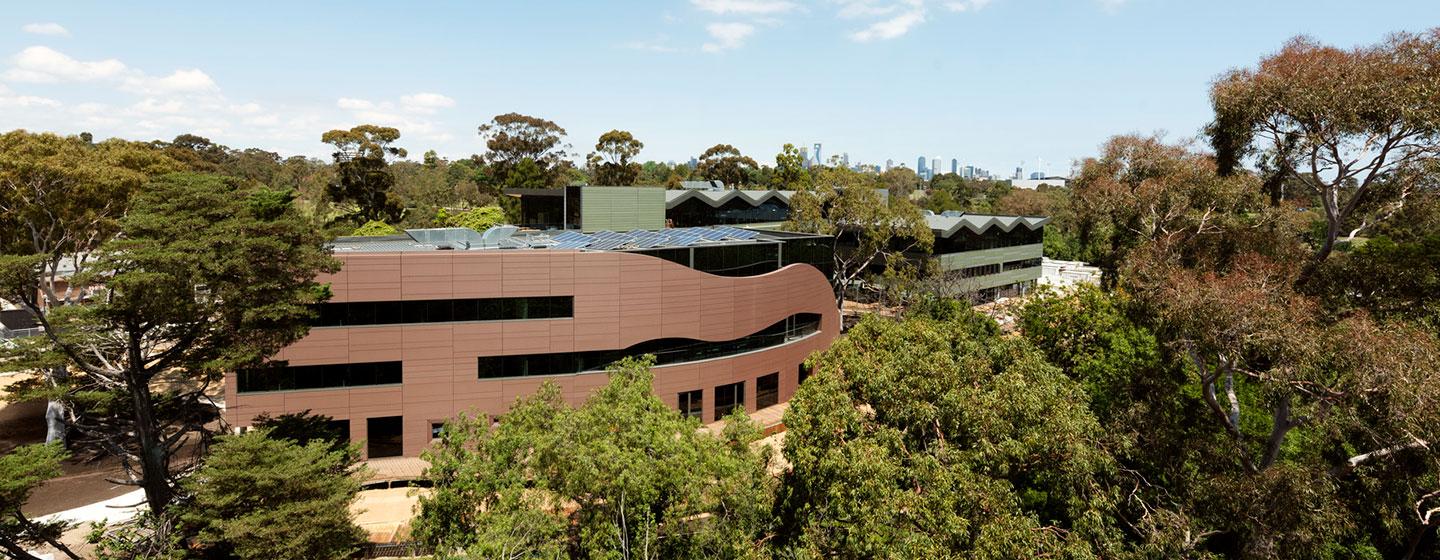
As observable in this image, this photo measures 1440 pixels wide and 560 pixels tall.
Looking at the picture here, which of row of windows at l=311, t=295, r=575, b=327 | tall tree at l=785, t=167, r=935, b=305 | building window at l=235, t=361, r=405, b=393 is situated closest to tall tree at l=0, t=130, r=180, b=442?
building window at l=235, t=361, r=405, b=393

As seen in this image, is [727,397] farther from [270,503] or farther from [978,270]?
[978,270]

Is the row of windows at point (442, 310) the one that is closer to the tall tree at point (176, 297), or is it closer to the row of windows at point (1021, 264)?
the tall tree at point (176, 297)

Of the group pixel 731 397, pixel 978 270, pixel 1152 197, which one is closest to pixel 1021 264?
pixel 978 270

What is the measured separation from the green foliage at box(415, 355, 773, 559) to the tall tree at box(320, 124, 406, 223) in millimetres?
48090

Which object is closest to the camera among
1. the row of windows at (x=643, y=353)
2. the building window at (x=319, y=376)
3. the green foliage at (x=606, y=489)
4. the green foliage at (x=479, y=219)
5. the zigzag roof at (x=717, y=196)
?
the green foliage at (x=606, y=489)

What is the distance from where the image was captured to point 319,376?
2466cm

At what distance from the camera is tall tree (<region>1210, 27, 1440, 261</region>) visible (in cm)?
1393

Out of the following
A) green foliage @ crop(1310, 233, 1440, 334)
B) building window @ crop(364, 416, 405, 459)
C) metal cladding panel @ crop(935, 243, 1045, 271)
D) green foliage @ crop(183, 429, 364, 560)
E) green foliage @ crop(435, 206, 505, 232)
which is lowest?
building window @ crop(364, 416, 405, 459)

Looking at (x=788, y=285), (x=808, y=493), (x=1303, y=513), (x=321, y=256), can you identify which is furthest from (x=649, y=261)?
(x=1303, y=513)

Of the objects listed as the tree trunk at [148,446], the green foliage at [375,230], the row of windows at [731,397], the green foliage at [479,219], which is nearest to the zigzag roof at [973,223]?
the row of windows at [731,397]

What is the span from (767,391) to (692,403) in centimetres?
456

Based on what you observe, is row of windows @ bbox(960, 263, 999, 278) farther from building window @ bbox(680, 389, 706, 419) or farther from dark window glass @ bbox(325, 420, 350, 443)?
dark window glass @ bbox(325, 420, 350, 443)

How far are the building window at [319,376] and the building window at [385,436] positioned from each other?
1.51m

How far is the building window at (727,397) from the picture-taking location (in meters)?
30.5
